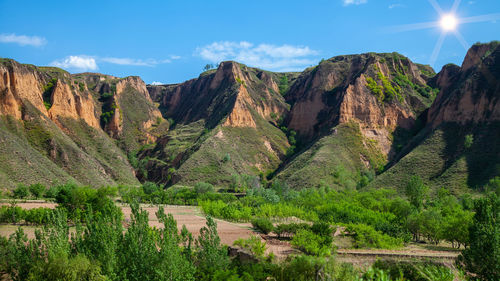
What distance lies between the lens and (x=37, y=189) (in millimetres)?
56688

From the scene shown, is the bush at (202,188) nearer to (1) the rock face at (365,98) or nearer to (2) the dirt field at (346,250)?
(2) the dirt field at (346,250)

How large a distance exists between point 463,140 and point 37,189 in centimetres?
8539

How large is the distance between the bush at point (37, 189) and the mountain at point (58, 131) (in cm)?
325

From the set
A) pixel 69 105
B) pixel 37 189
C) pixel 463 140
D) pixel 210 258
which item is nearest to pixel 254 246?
pixel 210 258

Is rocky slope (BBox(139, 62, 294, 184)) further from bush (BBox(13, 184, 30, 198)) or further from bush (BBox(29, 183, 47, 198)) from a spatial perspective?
→ bush (BBox(13, 184, 30, 198))

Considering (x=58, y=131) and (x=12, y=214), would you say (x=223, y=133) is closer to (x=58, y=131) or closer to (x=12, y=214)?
(x=58, y=131)

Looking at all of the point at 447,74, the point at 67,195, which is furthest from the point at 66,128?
the point at 447,74

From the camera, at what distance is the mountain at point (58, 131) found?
212 ft

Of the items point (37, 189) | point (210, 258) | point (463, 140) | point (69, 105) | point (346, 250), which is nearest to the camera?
point (210, 258)

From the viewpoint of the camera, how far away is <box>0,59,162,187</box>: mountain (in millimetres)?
64500

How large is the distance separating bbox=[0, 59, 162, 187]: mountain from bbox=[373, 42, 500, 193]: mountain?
225ft

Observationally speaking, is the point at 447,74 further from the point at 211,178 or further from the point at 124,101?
the point at 124,101

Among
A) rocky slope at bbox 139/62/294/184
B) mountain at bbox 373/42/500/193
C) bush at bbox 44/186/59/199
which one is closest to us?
bush at bbox 44/186/59/199

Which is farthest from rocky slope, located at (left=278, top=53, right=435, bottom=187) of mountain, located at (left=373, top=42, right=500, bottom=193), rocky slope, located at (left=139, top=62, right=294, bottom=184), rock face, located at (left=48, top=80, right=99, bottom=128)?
rock face, located at (left=48, top=80, right=99, bottom=128)
